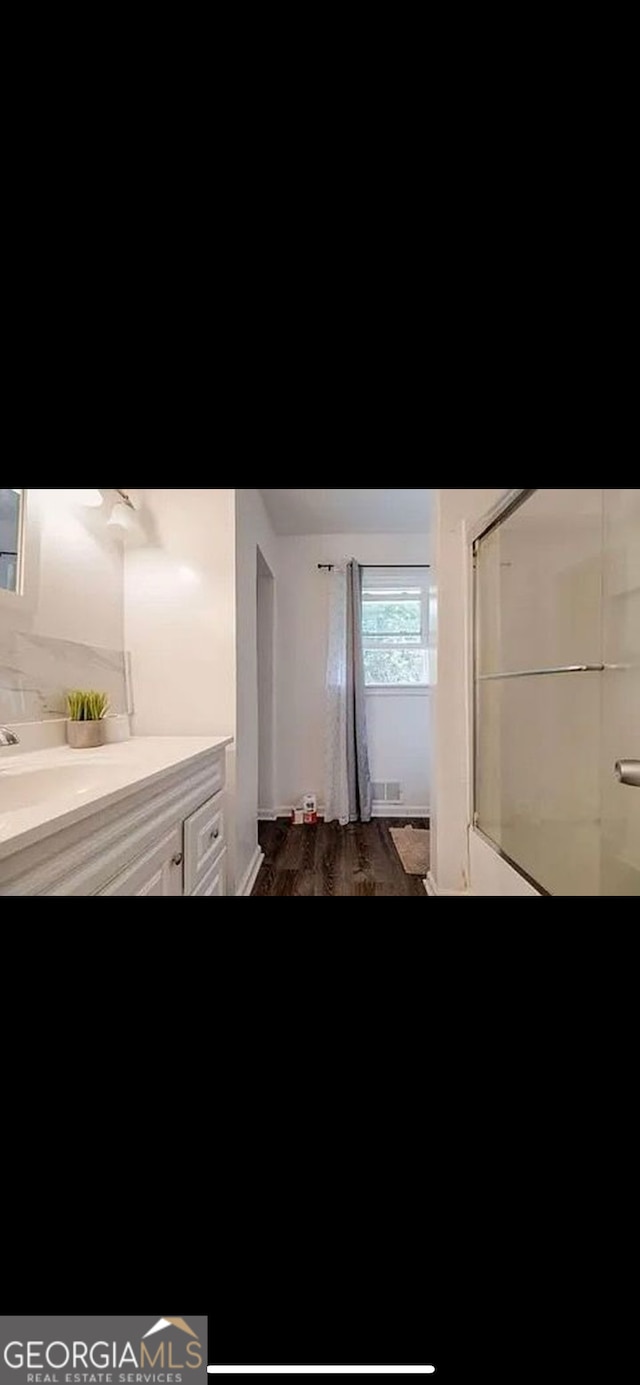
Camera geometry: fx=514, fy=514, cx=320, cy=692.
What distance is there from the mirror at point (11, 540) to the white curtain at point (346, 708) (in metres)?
1.83

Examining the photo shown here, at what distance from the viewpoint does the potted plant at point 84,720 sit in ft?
3.71

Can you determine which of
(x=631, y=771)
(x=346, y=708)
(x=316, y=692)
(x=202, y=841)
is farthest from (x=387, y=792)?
(x=631, y=771)

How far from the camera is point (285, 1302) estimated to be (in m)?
0.22

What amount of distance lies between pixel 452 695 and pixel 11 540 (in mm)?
1326

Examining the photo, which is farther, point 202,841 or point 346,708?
point 346,708

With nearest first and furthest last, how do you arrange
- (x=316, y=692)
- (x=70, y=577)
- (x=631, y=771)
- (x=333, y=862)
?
(x=631, y=771)
(x=70, y=577)
(x=333, y=862)
(x=316, y=692)

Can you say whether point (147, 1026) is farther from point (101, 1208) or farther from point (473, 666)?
point (473, 666)

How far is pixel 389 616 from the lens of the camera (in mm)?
2836

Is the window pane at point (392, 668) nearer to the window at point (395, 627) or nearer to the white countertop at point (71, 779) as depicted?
the window at point (395, 627)

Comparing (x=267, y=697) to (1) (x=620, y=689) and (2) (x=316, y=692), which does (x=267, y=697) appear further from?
(1) (x=620, y=689)

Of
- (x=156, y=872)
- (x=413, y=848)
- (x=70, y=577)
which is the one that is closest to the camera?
(x=156, y=872)

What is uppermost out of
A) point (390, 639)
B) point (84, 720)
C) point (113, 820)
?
point (390, 639)
